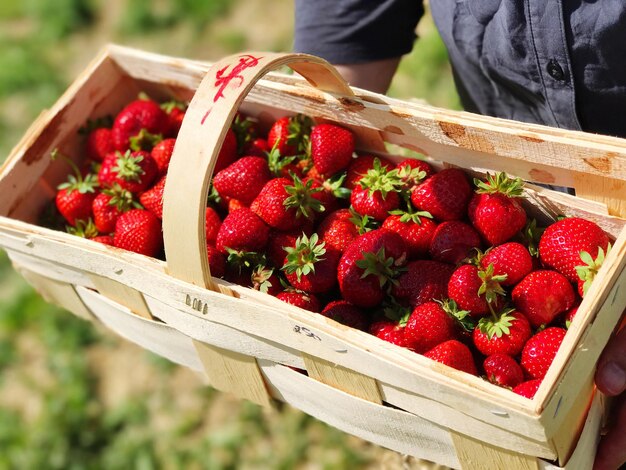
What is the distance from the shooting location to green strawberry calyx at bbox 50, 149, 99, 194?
5.43ft

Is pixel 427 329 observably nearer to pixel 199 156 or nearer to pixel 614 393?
pixel 614 393

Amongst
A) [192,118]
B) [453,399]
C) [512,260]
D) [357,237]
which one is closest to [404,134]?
[357,237]

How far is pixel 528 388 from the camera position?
111cm

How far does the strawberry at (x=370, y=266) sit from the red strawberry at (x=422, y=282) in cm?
2

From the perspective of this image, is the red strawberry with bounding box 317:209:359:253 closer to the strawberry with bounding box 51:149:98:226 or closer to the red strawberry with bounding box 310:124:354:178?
the red strawberry with bounding box 310:124:354:178

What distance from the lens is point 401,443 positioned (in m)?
1.25

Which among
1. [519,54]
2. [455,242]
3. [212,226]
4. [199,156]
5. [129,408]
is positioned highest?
[199,156]

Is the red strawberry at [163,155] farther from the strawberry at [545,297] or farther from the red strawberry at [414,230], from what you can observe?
the strawberry at [545,297]

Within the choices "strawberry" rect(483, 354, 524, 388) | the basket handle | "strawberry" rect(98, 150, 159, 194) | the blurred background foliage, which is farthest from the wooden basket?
the blurred background foliage

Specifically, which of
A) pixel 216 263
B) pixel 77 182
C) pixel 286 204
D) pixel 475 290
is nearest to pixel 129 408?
pixel 77 182

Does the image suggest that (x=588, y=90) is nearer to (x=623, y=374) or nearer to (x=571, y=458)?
(x=623, y=374)

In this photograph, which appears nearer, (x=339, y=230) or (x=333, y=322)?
(x=333, y=322)

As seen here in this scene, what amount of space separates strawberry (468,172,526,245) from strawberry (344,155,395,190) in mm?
234

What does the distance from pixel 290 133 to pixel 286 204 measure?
0.24m
